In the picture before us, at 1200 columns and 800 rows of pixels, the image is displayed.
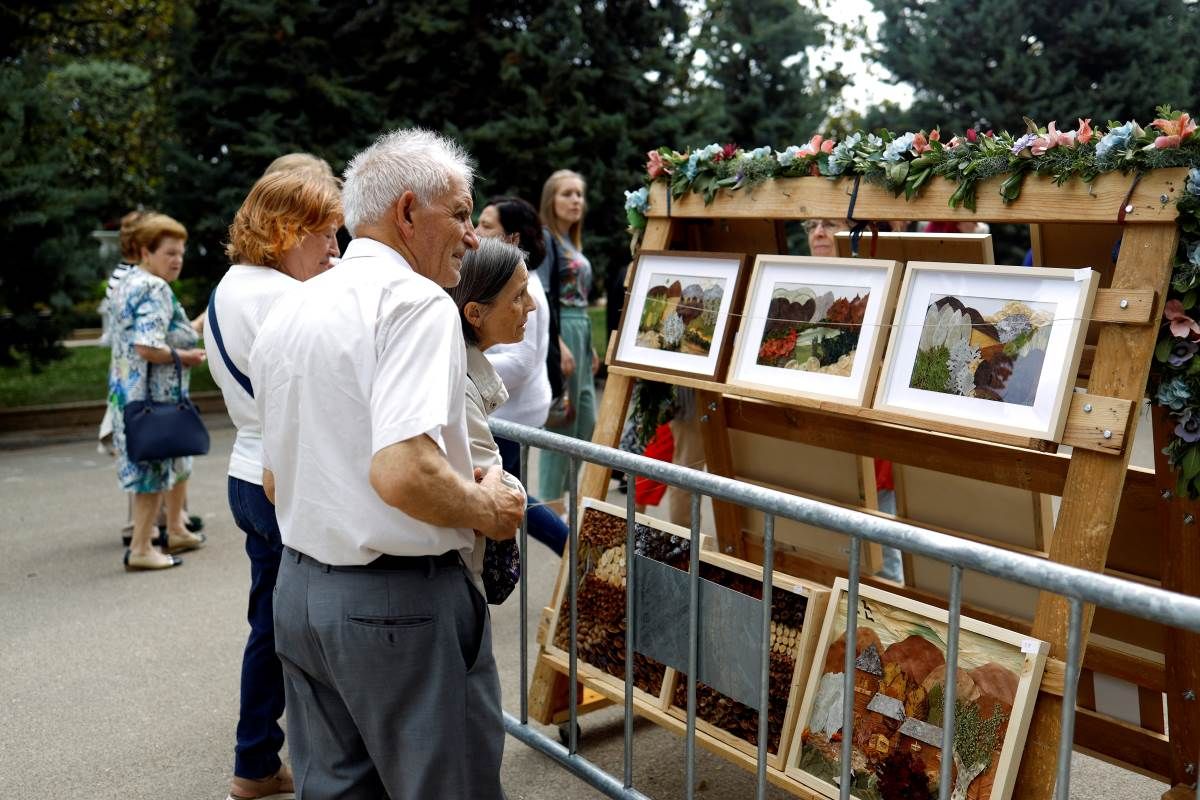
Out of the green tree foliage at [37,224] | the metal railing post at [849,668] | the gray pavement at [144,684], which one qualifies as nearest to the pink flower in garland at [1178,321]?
the metal railing post at [849,668]

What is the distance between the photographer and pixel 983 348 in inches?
114

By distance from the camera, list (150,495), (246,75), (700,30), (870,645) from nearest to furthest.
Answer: (870,645), (150,495), (246,75), (700,30)

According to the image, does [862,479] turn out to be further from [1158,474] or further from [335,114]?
[335,114]

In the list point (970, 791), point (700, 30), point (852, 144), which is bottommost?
point (970, 791)

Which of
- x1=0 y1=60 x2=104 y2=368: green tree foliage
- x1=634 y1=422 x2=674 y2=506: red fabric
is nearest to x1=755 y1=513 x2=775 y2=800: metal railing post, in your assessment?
x1=634 y1=422 x2=674 y2=506: red fabric

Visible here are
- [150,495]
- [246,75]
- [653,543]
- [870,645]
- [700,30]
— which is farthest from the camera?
[700,30]

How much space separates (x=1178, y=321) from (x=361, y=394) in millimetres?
1879

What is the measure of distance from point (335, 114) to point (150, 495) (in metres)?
7.54

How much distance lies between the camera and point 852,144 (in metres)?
3.25

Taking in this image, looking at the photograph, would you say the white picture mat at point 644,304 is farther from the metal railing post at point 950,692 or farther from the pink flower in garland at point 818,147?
the metal railing post at point 950,692

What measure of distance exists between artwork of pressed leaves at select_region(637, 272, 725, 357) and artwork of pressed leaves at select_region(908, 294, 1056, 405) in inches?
32.3

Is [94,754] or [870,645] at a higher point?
[870,645]

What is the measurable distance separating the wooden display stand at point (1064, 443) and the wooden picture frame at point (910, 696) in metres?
0.08

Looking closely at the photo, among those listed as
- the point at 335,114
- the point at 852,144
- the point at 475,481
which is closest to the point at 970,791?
the point at 475,481
